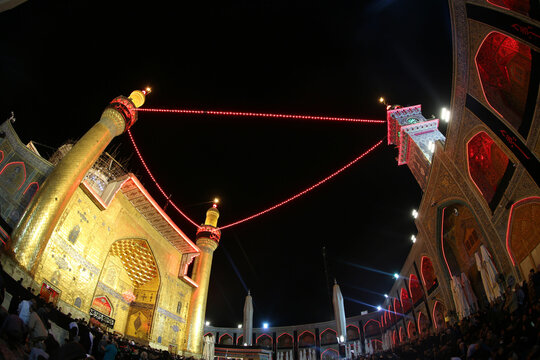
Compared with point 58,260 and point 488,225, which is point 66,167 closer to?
point 58,260

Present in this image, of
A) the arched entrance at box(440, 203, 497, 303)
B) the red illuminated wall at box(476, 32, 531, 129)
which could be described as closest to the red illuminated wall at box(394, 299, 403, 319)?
the arched entrance at box(440, 203, 497, 303)

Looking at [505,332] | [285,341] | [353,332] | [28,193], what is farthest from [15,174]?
[353,332]

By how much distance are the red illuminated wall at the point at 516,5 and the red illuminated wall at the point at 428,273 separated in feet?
48.8

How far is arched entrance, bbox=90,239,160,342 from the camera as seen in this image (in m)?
16.0

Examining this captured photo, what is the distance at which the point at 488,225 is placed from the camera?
1092cm

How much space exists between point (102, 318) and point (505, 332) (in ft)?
55.2

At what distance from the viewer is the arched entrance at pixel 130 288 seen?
1602cm

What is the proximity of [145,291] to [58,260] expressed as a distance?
777 centimetres

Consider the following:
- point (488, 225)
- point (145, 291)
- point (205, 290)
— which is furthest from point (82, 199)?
point (488, 225)

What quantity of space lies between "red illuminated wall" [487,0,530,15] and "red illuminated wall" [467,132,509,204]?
4129 millimetres

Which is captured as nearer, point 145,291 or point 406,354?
point 406,354

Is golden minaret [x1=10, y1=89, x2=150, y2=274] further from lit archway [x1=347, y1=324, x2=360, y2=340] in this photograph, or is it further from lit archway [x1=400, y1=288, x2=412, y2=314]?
lit archway [x1=347, y1=324, x2=360, y2=340]

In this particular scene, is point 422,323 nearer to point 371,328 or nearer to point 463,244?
point 463,244

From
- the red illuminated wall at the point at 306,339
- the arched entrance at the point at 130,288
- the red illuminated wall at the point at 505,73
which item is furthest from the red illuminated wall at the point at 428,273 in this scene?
the red illuminated wall at the point at 306,339
